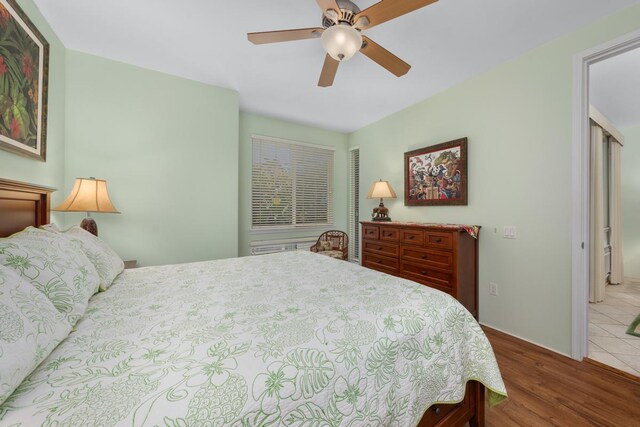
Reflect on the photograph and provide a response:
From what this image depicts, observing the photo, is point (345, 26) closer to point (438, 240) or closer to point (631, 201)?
point (438, 240)

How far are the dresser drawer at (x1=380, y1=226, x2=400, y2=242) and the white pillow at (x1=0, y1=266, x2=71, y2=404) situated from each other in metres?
2.83

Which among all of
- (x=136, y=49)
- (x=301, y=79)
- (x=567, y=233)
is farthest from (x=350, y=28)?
(x=567, y=233)

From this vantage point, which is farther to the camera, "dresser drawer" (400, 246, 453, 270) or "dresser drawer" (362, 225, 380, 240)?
"dresser drawer" (362, 225, 380, 240)

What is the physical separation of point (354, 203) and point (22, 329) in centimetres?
431

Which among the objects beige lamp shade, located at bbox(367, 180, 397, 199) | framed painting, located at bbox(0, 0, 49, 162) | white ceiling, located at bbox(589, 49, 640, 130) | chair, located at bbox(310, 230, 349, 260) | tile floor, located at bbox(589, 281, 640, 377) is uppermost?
white ceiling, located at bbox(589, 49, 640, 130)

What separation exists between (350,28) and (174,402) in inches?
76.0

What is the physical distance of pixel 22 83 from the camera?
162 cm

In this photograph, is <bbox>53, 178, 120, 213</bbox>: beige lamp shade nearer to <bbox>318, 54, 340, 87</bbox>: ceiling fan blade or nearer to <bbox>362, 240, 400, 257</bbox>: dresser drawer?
<bbox>318, 54, 340, 87</bbox>: ceiling fan blade

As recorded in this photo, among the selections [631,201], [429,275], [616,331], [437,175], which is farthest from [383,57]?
[631,201]

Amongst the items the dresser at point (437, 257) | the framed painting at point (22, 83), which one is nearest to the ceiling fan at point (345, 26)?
the framed painting at point (22, 83)

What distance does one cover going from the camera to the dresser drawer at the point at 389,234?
3.01 m

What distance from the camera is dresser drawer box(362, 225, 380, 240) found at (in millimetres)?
3285

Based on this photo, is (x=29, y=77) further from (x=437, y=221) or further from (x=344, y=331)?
(x=437, y=221)

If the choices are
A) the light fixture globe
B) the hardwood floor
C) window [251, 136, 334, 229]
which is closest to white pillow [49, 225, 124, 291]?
the light fixture globe
